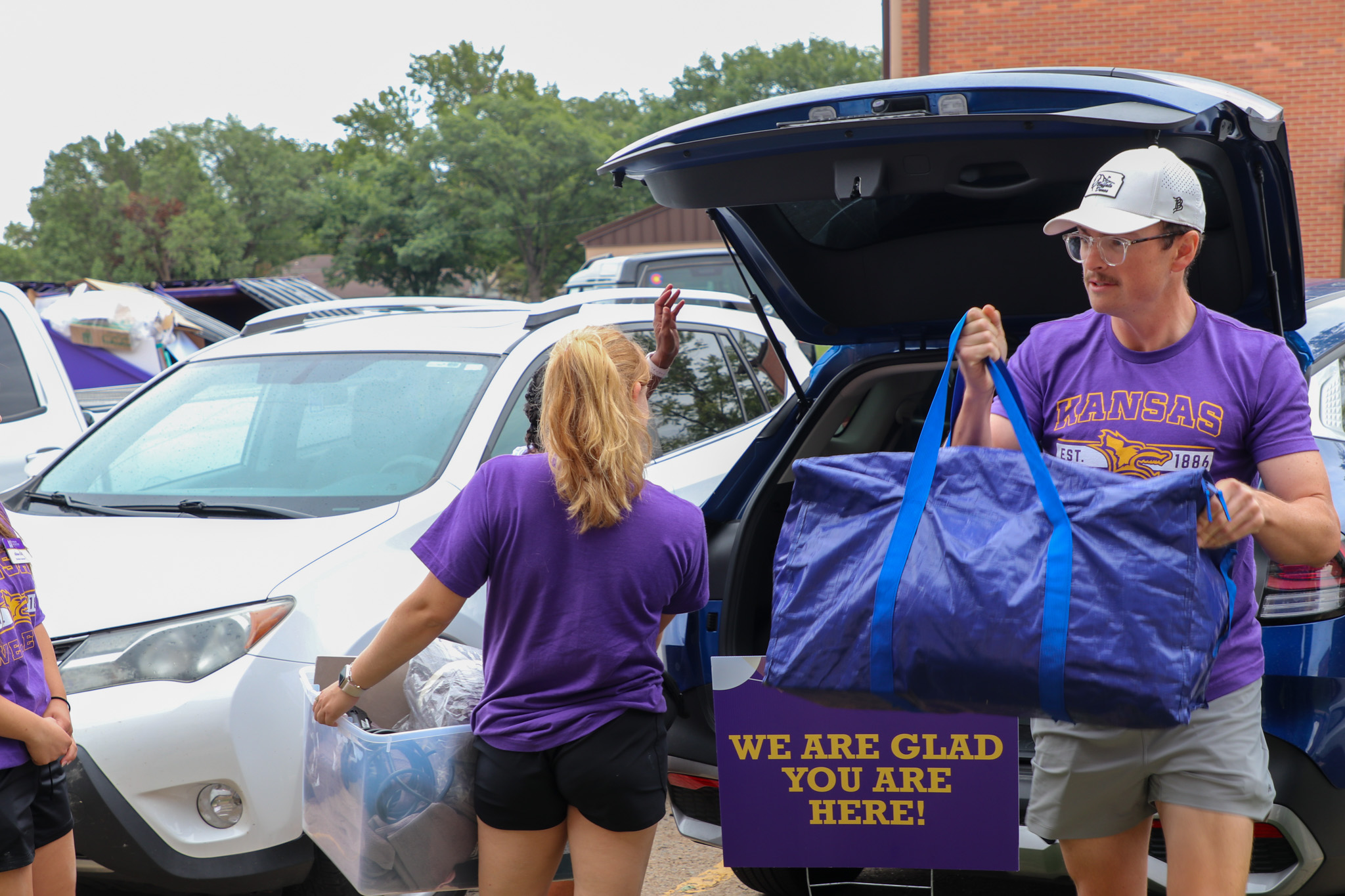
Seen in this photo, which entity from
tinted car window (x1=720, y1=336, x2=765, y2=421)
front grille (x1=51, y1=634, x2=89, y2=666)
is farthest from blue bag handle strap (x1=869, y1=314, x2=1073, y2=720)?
tinted car window (x1=720, y1=336, x2=765, y2=421)

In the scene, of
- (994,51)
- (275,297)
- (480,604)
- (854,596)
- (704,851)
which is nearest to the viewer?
(854,596)

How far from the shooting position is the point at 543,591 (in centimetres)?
233

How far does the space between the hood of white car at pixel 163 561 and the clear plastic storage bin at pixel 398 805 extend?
0.96 metres

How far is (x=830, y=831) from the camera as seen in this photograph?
2.68m

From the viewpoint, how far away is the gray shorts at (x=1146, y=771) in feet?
7.02

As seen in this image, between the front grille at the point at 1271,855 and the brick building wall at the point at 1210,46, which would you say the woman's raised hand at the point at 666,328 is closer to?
the front grille at the point at 1271,855

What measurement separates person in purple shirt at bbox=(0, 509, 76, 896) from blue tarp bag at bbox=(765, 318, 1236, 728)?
1.53 meters

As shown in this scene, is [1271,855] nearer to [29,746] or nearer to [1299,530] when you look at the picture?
[1299,530]

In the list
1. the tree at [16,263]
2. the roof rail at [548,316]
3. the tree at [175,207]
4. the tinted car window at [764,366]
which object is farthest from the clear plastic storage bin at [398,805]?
the tree at [16,263]

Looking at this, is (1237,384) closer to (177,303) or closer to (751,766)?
(751,766)

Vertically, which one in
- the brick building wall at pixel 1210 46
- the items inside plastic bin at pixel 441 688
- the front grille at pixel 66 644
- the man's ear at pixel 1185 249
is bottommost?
the front grille at pixel 66 644

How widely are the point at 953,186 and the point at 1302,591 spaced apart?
118 centimetres

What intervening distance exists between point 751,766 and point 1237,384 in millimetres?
1323

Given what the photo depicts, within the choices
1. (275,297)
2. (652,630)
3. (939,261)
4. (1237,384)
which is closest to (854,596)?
(652,630)
